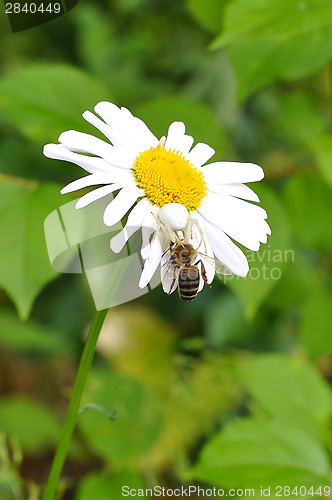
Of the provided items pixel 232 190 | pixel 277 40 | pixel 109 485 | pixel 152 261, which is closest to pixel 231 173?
pixel 232 190

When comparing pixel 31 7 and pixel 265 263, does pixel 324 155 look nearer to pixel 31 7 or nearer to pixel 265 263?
pixel 265 263

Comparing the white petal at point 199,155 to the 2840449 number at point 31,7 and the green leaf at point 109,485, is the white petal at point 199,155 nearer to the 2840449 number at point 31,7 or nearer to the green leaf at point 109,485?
the green leaf at point 109,485

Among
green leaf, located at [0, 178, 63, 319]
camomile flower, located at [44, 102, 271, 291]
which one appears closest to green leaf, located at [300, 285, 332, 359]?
green leaf, located at [0, 178, 63, 319]

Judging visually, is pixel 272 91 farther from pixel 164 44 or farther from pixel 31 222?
pixel 31 222

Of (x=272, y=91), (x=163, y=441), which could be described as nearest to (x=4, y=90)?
(x=163, y=441)

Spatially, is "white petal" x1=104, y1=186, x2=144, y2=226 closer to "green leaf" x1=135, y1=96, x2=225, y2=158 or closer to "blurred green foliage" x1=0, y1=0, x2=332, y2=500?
"blurred green foliage" x1=0, y1=0, x2=332, y2=500

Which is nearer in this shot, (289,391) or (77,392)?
(77,392)
